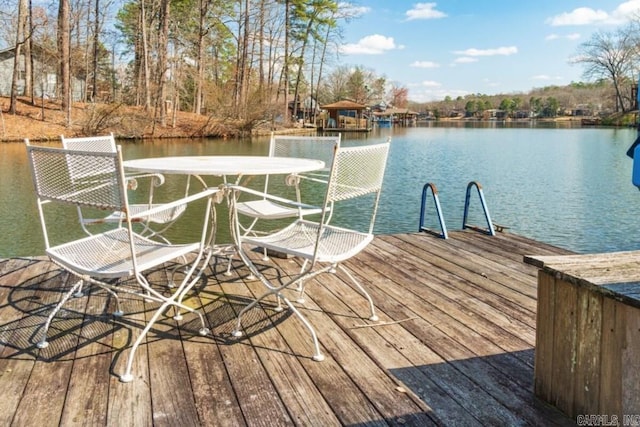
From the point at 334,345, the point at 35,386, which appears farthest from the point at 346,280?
the point at 35,386

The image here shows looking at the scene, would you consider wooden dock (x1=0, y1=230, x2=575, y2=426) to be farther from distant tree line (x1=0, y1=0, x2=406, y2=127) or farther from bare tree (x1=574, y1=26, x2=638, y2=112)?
bare tree (x1=574, y1=26, x2=638, y2=112)

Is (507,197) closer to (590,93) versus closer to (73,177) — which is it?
(73,177)

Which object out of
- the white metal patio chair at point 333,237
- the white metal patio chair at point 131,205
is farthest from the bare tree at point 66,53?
the white metal patio chair at point 333,237

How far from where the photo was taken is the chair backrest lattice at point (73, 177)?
178 cm

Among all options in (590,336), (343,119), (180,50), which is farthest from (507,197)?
(343,119)

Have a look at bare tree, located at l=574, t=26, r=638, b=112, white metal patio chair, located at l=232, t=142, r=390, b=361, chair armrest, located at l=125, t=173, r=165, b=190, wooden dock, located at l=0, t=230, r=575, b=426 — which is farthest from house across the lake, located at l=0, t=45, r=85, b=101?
bare tree, located at l=574, t=26, r=638, b=112

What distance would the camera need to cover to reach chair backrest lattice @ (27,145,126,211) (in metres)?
1.78

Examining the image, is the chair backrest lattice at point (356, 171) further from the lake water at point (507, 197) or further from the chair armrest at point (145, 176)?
the lake water at point (507, 197)

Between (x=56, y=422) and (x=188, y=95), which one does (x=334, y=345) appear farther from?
(x=188, y=95)

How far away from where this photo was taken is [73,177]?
1.99m

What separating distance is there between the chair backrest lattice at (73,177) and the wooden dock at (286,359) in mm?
599

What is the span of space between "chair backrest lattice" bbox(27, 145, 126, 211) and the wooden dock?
0.60 meters

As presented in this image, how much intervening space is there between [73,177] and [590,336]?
1901mm

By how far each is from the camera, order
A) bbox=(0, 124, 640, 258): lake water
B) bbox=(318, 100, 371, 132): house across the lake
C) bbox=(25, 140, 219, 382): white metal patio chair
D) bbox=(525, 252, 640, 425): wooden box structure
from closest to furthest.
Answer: bbox=(525, 252, 640, 425): wooden box structure → bbox=(25, 140, 219, 382): white metal patio chair → bbox=(0, 124, 640, 258): lake water → bbox=(318, 100, 371, 132): house across the lake
